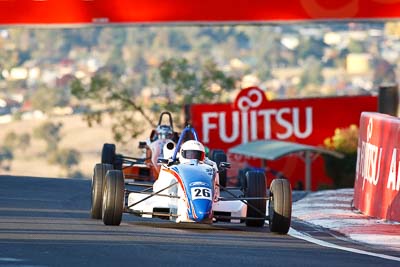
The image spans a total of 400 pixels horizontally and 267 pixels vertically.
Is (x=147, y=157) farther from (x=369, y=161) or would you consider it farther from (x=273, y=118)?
(x=273, y=118)

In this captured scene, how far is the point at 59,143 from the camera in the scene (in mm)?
161875

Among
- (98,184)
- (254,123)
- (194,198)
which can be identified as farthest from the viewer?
(254,123)

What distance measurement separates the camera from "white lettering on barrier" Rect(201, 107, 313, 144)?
53.6 metres

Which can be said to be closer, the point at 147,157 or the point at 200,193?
the point at 200,193

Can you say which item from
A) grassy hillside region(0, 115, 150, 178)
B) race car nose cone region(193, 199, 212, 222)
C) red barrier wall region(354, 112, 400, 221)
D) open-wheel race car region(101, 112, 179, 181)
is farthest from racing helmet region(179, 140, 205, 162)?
grassy hillside region(0, 115, 150, 178)

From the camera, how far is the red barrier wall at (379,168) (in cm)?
2069

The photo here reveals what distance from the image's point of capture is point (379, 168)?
21.7m

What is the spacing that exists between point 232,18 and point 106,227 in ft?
64.3

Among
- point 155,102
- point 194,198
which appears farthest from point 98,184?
point 155,102

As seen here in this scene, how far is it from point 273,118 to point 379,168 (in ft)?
109

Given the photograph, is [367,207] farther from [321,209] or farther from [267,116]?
[267,116]

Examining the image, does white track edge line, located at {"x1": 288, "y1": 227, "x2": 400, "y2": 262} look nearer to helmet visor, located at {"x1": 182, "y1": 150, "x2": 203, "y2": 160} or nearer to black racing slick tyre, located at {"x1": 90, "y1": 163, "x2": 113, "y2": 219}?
helmet visor, located at {"x1": 182, "y1": 150, "x2": 203, "y2": 160}

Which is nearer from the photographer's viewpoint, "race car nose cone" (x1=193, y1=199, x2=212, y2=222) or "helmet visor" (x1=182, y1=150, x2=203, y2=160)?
"race car nose cone" (x1=193, y1=199, x2=212, y2=222)

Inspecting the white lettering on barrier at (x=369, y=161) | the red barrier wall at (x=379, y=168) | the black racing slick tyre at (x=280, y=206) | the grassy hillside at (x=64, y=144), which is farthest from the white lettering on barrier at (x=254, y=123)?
the grassy hillside at (x=64, y=144)
